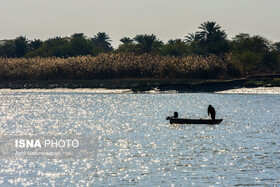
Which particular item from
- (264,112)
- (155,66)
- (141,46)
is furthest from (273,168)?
(141,46)

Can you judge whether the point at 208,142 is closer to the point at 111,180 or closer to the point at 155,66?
the point at 111,180

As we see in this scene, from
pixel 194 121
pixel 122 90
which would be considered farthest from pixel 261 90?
pixel 194 121

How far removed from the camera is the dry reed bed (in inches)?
5404

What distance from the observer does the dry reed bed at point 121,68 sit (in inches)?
5404

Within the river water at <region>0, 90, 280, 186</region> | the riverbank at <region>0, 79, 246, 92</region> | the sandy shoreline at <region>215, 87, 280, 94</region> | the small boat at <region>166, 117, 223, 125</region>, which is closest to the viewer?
the river water at <region>0, 90, 280, 186</region>

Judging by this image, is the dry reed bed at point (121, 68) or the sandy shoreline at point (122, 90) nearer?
the sandy shoreline at point (122, 90)

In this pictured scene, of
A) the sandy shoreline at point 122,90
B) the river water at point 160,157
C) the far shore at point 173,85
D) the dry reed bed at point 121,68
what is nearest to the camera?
the river water at point 160,157

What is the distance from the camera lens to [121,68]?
142750mm

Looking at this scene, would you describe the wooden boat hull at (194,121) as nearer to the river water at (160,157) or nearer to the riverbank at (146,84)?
the river water at (160,157)

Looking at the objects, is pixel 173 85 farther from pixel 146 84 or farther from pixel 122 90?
pixel 122 90

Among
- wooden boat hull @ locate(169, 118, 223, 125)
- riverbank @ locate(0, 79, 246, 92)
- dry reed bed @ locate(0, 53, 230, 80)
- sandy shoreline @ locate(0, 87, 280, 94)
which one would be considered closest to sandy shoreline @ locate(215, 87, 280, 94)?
sandy shoreline @ locate(0, 87, 280, 94)

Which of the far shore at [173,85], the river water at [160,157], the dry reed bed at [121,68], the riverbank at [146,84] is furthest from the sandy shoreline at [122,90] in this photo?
the river water at [160,157]

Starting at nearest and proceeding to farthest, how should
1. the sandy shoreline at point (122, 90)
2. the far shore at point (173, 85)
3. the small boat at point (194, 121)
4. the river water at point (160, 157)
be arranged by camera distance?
the river water at point (160, 157), the small boat at point (194, 121), the sandy shoreline at point (122, 90), the far shore at point (173, 85)

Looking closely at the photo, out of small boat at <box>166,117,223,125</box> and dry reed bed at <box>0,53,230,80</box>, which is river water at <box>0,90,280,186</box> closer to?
small boat at <box>166,117,223,125</box>
